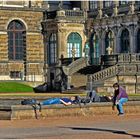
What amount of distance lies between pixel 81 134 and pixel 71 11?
155ft

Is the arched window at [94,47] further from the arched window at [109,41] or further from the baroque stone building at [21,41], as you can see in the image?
the baroque stone building at [21,41]

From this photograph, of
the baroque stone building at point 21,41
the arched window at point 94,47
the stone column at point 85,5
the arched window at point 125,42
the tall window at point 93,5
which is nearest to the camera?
the arched window at point 125,42

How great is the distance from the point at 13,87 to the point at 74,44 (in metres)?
12.1

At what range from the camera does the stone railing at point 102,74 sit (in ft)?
179

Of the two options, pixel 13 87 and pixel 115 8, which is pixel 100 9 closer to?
pixel 115 8

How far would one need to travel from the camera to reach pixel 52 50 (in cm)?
6925

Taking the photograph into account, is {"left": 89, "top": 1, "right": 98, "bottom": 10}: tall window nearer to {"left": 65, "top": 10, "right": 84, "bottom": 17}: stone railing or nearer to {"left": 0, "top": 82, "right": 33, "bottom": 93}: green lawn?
{"left": 65, "top": 10, "right": 84, "bottom": 17}: stone railing

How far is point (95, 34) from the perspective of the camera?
6938 cm

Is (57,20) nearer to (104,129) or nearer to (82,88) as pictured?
(82,88)

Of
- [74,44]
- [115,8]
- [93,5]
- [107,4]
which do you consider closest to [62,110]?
[115,8]

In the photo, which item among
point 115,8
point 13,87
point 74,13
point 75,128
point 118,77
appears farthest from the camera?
point 74,13

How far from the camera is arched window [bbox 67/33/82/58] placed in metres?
68.8

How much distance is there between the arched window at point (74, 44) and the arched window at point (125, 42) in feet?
16.8

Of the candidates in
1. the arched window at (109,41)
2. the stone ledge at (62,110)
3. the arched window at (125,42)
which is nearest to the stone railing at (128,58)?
the arched window at (125,42)
